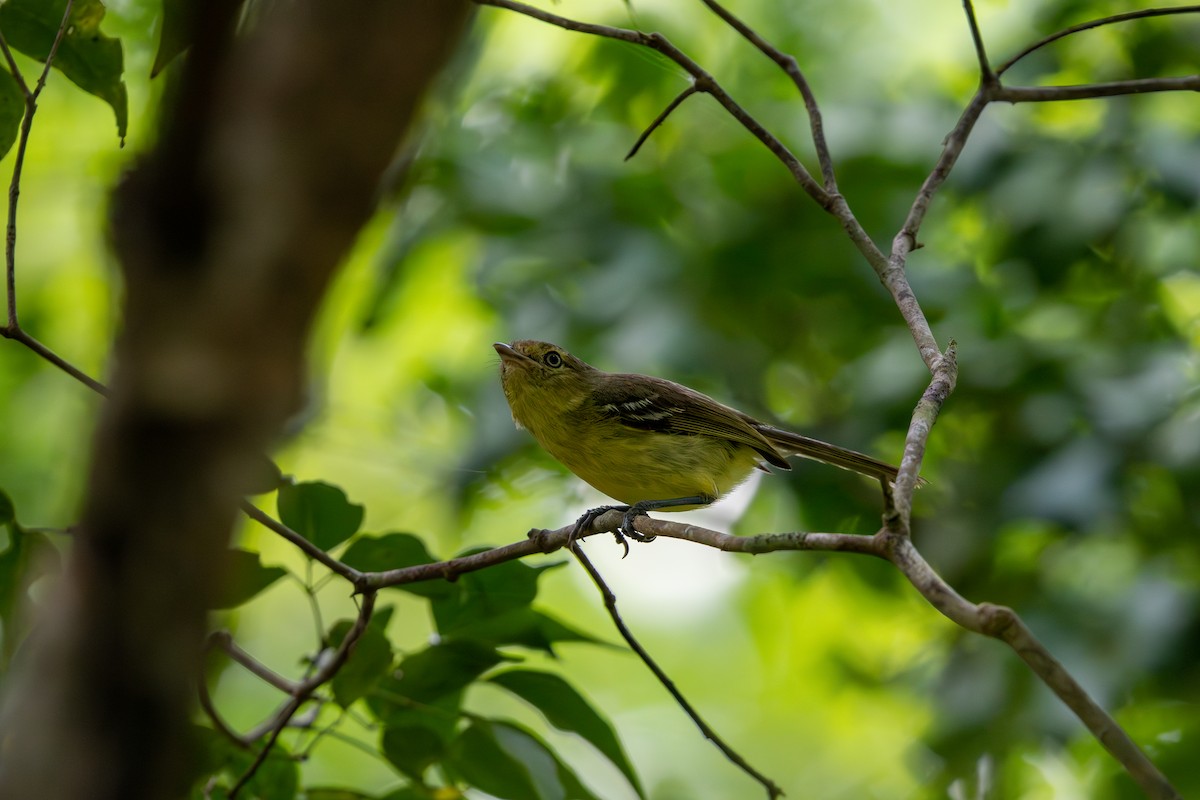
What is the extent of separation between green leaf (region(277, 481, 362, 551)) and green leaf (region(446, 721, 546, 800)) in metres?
0.68

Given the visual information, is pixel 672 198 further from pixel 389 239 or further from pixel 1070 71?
pixel 1070 71

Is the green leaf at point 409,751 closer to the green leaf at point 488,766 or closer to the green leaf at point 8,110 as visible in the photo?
the green leaf at point 488,766

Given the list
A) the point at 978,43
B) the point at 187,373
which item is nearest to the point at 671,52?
the point at 978,43

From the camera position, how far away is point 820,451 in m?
4.90

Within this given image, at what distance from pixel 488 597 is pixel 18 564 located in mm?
1229

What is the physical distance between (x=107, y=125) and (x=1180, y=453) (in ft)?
21.6

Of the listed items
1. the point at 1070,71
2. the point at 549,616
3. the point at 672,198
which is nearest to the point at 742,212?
the point at 672,198

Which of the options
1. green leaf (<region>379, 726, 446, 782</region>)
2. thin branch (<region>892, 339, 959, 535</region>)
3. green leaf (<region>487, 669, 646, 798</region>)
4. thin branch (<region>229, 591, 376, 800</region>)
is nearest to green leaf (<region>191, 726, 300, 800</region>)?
thin branch (<region>229, 591, 376, 800</region>)

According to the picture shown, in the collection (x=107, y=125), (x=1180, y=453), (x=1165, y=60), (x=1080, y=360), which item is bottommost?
(x=1180, y=453)

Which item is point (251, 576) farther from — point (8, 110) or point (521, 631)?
point (8, 110)

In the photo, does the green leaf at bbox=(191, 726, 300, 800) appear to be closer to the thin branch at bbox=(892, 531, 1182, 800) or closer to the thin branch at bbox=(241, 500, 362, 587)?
the thin branch at bbox=(241, 500, 362, 587)

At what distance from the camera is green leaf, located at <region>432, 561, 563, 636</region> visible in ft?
10.2

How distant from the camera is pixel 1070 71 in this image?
5.56 metres

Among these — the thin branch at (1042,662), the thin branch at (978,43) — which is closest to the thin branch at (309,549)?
the thin branch at (1042,662)
